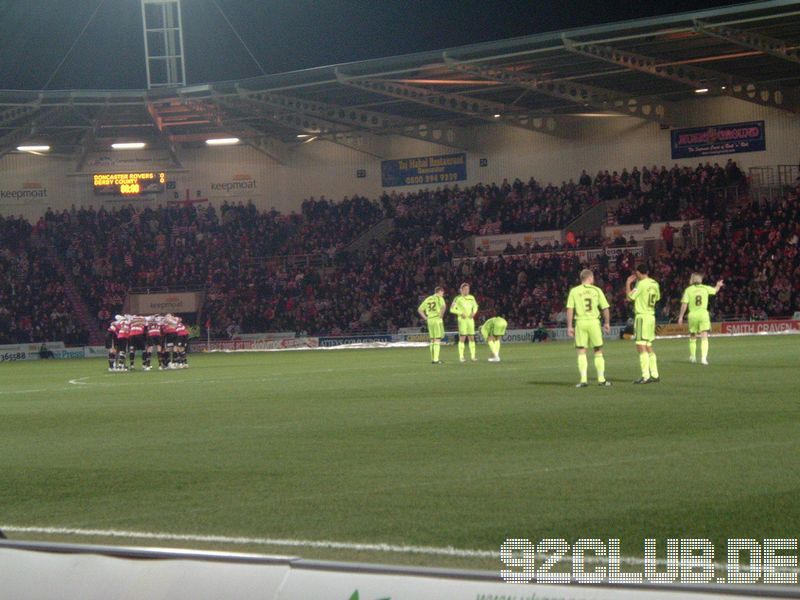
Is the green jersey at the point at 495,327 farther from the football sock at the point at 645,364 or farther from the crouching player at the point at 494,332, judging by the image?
the football sock at the point at 645,364

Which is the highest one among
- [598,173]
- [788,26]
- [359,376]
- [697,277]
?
[788,26]

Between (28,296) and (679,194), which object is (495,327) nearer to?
(679,194)

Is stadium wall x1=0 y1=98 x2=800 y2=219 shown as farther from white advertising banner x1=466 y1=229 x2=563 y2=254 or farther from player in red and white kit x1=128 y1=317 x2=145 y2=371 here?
player in red and white kit x1=128 y1=317 x2=145 y2=371

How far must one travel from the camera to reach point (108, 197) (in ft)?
198

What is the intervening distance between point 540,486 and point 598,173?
4394 cm

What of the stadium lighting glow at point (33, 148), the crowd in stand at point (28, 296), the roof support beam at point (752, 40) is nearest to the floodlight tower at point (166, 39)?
the stadium lighting glow at point (33, 148)

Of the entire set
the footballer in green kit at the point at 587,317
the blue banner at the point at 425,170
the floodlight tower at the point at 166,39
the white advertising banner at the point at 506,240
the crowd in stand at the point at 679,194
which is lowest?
the footballer in green kit at the point at 587,317

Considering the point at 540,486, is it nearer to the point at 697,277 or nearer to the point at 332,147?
the point at 697,277

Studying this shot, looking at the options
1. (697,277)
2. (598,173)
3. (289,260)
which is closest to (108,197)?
(289,260)

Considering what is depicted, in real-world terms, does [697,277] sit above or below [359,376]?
above

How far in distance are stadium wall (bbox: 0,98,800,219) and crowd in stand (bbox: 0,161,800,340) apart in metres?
1.17

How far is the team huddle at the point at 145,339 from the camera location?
113ft

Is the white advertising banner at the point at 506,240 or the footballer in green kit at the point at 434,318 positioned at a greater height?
the white advertising banner at the point at 506,240

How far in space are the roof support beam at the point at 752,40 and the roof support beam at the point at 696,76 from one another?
418 centimetres
